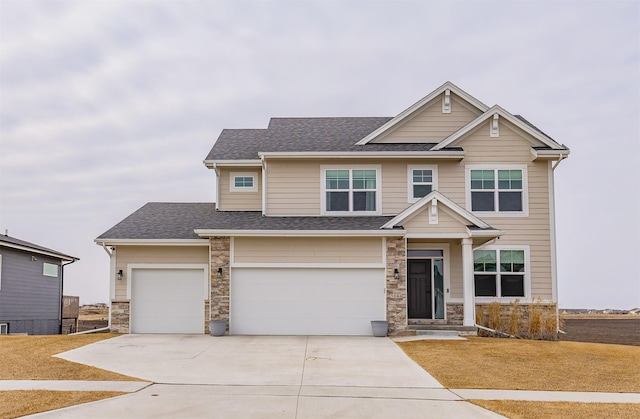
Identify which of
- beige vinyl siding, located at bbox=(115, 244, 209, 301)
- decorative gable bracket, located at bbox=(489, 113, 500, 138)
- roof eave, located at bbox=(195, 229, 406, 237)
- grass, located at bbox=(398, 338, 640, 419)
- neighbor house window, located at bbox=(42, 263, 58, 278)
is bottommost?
grass, located at bbox=(398, 338, 640, 419)

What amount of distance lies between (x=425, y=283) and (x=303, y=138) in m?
6.56

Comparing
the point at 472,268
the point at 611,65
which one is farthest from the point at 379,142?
the point at 611,65

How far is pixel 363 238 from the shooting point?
1900cm

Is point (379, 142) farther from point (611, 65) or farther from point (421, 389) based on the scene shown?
point (421, 389)

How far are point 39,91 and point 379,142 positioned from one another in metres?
11.7

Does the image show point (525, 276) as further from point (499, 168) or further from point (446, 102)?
point (446, 102)

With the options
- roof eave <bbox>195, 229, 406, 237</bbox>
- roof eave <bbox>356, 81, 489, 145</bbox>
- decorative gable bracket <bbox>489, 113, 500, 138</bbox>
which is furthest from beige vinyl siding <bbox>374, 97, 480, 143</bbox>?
roof eave <bbox>195, 229, 406, 237</bbox>

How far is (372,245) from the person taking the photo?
1902 cm

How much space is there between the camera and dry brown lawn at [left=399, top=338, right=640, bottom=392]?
11430mm

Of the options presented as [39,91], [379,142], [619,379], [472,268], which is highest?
[39,91]

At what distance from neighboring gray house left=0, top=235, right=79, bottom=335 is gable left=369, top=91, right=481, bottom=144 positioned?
14.4 metres

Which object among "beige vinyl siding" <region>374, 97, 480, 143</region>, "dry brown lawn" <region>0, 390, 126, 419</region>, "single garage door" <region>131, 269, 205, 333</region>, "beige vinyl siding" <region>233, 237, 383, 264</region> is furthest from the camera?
"beige vinyl siding" <region>374, 97, 480, 143</region>

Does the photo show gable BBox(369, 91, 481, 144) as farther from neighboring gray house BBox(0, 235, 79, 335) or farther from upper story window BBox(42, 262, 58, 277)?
upper story window BBox(42, 262, 58, 277)

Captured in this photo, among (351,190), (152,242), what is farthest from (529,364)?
(152,242)
